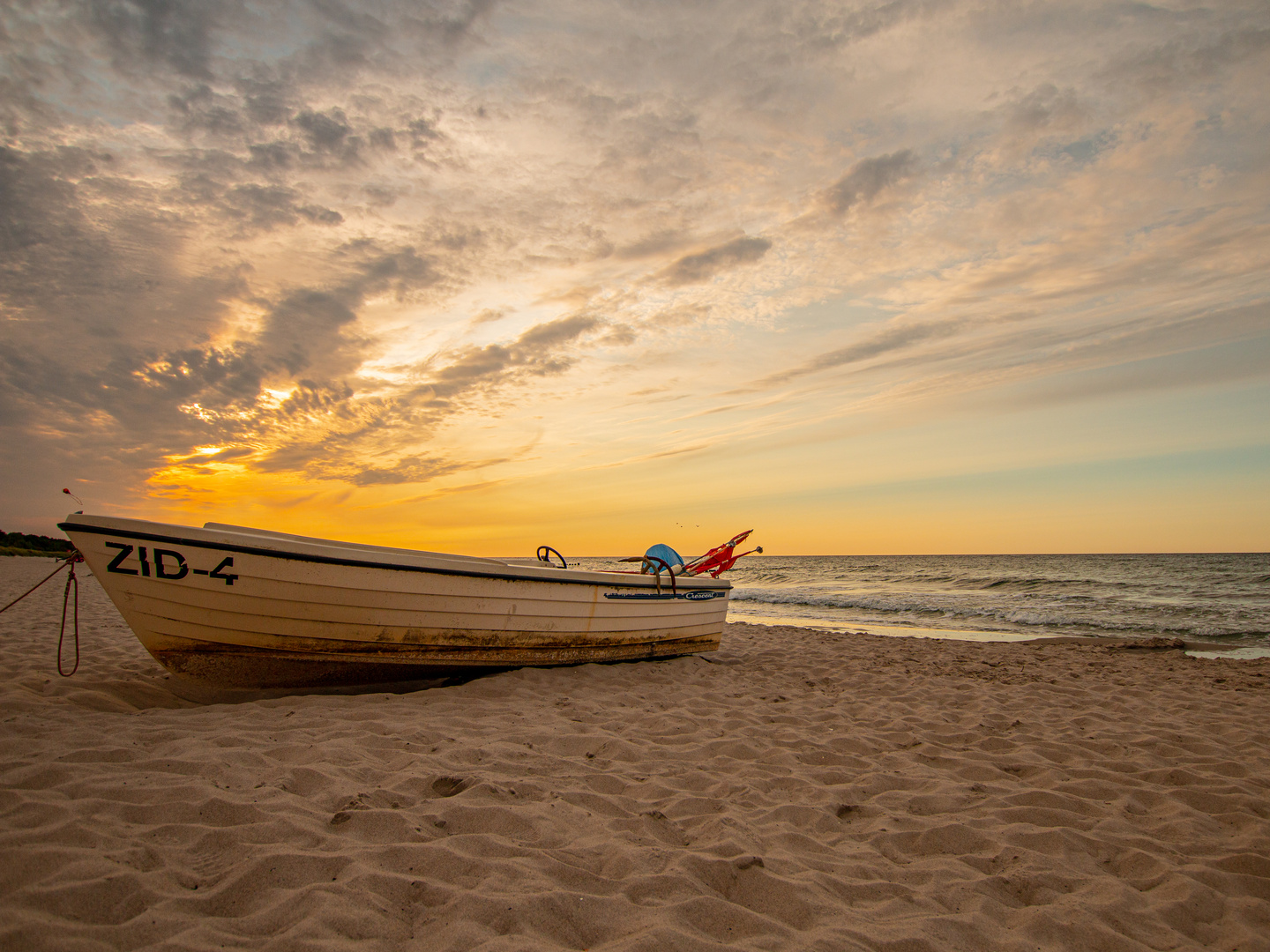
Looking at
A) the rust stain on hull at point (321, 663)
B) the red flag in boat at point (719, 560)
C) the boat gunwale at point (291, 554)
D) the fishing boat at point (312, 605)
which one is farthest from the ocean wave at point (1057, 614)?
the rust stain on hull at point (321, 663)

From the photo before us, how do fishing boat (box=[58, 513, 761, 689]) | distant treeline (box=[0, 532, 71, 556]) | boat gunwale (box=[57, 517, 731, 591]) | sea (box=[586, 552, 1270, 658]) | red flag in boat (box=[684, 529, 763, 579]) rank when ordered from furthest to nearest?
distant treeline (box=[0, 532, 71, 556]) < sea (box=[586, 552, 1270, 658]) < red flag in boat (box=[684, 529, 763, 579]) < fishing boat (box=[58, 513, 761, 689]) < boat gunwale (box=[57, 517, 731, 591])

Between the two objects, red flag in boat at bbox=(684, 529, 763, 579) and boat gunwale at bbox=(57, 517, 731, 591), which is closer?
boat gunwale at bbox=(57, 517, 731, 591)

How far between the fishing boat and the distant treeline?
39481 millimetres

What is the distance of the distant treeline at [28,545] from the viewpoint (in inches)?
1328

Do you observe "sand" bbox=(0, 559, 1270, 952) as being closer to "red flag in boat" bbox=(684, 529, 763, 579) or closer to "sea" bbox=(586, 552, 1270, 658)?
"red flag in boat" bbox=(684, 529, 763, 579)

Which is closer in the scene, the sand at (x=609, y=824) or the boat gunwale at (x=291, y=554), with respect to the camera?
the sand at (x=609, y=824)

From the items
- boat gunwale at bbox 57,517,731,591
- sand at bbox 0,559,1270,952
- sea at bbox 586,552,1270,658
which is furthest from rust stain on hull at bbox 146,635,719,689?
sea at bbox 586,552,1270,658

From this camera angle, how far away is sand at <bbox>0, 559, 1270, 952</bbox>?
2000 mm

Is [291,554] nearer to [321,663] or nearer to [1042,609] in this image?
[321,663]

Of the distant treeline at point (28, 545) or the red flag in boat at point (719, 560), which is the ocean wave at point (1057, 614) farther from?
the distant treeline at point (28, 545)

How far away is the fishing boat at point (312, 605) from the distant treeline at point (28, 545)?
39.5m

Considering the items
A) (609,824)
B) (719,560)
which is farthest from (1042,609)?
(609,824)

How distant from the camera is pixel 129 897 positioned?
1.90 m

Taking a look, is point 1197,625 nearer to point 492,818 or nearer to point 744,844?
point 744,844
